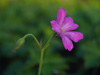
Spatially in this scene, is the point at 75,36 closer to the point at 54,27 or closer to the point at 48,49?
the point at 54,27

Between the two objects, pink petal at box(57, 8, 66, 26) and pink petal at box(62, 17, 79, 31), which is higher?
pink petal at box(57, 8, 66, 26)

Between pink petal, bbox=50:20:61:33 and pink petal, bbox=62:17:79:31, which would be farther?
pink petal, bbox=62:17:79:31

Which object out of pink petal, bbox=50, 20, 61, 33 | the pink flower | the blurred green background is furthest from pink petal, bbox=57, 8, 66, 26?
the blurred green background

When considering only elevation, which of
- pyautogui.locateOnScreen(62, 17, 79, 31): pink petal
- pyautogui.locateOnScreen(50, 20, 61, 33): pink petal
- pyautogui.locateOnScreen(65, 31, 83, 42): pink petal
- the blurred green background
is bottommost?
the blurred green background

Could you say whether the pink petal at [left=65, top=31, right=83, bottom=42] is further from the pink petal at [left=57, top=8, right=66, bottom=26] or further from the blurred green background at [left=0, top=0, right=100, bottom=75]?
the blurred green background at [left=0, top=0, right=100, bottom=75]

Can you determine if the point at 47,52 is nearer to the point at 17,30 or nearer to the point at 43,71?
the point at 43,71

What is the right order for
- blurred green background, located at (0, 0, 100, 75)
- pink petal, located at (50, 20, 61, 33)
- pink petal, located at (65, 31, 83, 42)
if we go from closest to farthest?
A: pink petal, located at (50, 20, 61, 33)
pink petal, located at (65, 31, 83, 42)
blurred green background, located at (0, 0, 100, 75)

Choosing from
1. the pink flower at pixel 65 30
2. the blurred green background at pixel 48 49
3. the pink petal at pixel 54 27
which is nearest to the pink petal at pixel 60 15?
the pink flower at pixel 65 30

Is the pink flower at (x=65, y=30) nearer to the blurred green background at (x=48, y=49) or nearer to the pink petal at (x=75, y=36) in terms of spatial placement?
the pink petal at (x=75, y=36)
